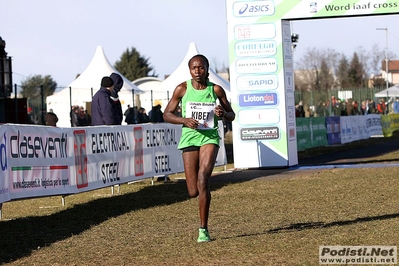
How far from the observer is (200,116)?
10.1 meters

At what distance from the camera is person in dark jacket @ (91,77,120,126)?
16859mm

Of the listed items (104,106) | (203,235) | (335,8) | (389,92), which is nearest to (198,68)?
(203,235)

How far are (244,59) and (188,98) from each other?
508 inches

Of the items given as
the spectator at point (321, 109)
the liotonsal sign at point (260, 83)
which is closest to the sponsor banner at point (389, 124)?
the spectator at point (321, 109)

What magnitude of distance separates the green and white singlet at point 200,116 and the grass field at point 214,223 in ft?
3.71

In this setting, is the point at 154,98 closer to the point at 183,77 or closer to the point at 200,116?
the point at 183,77

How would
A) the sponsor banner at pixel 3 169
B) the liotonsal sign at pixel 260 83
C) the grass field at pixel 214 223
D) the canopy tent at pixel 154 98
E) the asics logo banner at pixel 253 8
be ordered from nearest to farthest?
the grass field at pixel 214 223
the sponsor banner at pixel 3 169
the asics logo banner at pixel 253 8
the liotonsal sign at pixel 260 83
the canopy tent at pixel 154 98

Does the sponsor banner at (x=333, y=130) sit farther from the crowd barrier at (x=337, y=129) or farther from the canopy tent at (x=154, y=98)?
the canopy tent at (x=154, y=98)

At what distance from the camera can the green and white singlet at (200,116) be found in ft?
33.1

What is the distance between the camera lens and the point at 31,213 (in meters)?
14.5

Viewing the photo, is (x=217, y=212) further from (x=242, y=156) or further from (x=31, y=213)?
(x=242, y=156)

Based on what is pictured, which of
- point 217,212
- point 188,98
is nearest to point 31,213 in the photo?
point 217,212

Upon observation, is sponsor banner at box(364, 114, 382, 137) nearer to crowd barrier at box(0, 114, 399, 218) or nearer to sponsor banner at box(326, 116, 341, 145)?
sponsor banner at box(326, 116, 341, 145)

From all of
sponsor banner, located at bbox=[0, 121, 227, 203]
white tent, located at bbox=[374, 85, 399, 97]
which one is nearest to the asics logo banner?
sponsor banner, located at bbox=[0, 121, 227, 203]
